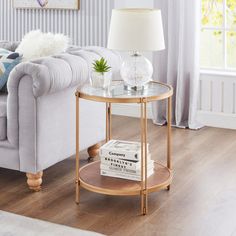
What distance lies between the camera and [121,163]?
11.3ft

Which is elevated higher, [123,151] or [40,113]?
[40,113]

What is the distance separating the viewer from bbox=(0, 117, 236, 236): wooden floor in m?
3.13

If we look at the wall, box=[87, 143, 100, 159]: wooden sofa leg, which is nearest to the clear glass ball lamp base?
box=[87, 143, 100, 159]: wooden sofa leg

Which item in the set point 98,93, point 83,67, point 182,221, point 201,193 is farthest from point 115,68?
point 182,221

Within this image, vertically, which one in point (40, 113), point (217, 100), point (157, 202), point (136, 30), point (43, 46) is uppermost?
point (136, 30)

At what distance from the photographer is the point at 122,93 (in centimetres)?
335

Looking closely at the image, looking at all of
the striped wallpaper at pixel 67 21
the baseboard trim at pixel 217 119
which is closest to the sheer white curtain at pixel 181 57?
the baseboard trim at pixel 217 119

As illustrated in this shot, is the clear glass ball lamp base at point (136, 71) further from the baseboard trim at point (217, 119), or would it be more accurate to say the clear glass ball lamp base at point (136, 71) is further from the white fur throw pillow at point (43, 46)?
the baseboard trim at point (217, 119)

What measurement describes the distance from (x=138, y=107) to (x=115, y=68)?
1479 mm

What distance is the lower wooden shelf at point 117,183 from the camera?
3324mm

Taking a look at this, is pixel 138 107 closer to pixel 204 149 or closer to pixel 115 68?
pixel 204 149

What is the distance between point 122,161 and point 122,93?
15.6 inches

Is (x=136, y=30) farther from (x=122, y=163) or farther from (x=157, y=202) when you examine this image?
(x=157, y=202)

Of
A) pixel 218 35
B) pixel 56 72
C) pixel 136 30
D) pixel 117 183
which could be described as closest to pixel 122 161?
pixel 117 183
